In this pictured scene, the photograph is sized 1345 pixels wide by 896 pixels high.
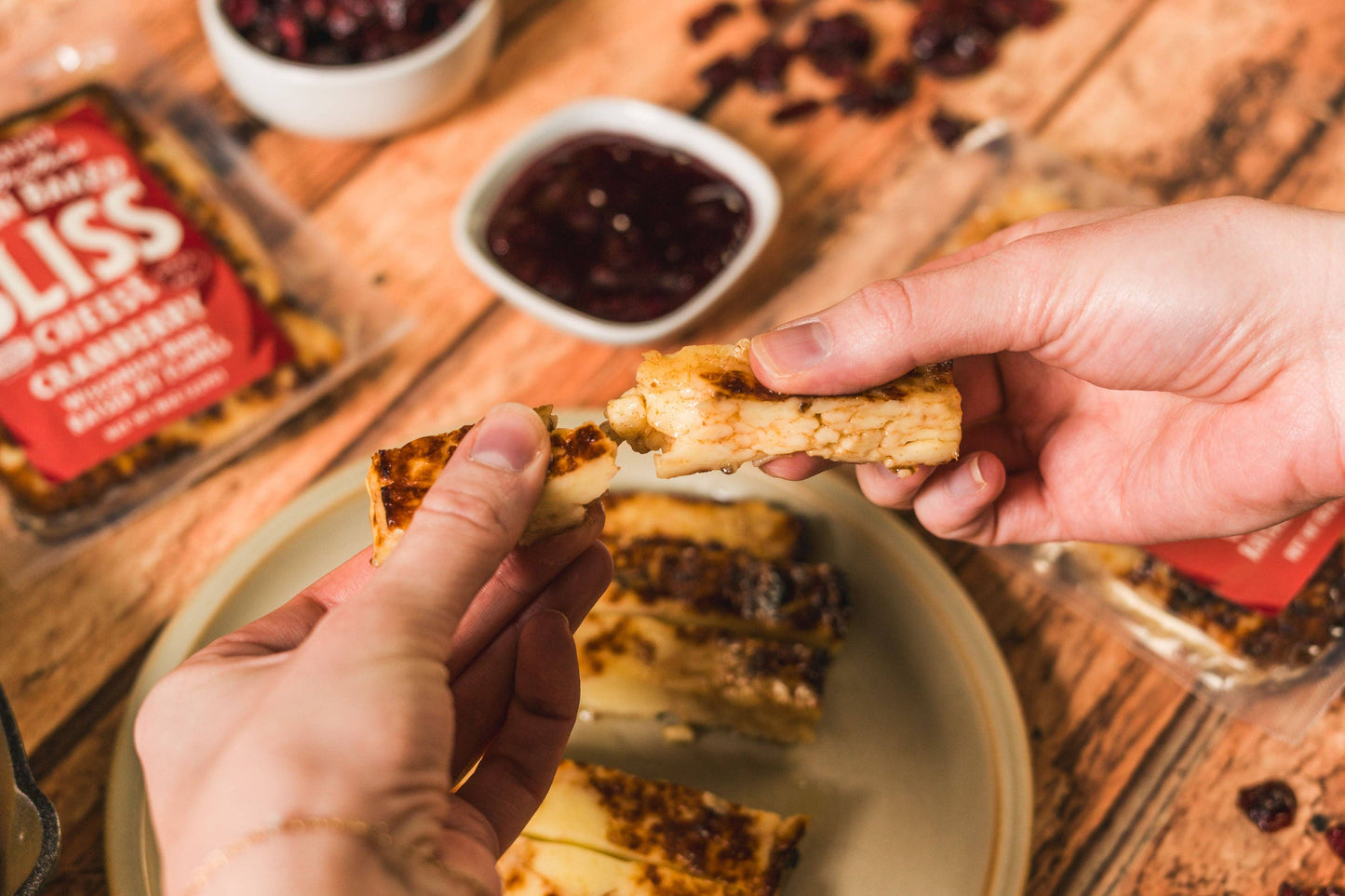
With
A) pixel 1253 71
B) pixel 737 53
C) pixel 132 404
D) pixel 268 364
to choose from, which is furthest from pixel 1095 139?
pixel 132 404

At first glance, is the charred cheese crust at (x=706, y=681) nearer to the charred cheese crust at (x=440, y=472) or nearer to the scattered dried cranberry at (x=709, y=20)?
the charred cheese crust at (x=440, y=472)

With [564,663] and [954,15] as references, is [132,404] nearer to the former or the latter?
[564,663]

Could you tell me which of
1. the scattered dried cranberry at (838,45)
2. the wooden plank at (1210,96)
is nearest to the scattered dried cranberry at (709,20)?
the scattered dried cranberry at (838,45)

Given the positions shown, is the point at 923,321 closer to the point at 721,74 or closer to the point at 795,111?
the point at 795,111

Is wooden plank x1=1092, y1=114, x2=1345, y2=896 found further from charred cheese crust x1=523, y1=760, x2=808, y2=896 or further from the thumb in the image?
the thumb

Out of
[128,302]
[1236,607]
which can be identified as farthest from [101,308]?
[1236,607]

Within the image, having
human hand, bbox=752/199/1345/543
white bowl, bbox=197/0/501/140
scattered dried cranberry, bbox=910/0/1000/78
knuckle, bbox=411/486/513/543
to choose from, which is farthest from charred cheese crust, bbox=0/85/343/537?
scattered dried cranberry, bbox=910/0/1000/78
